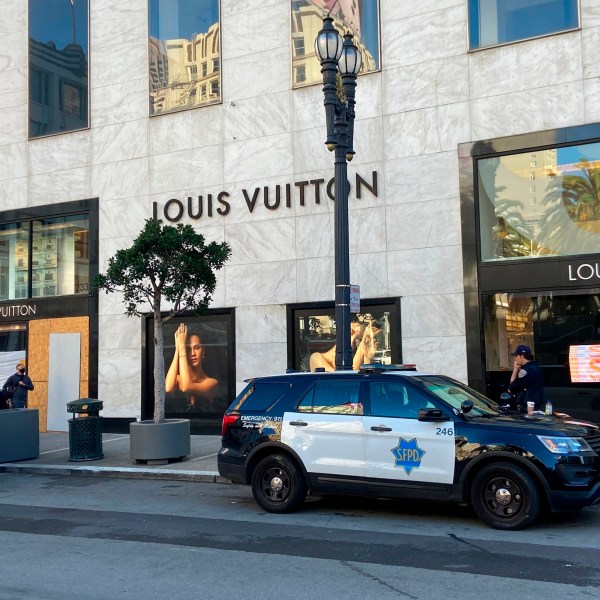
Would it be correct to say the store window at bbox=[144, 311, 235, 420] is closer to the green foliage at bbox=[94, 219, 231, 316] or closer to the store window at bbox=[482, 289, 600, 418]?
the green foliage at bbox=[94, 219, 231, 316]

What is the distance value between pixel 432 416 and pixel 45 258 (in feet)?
47.1

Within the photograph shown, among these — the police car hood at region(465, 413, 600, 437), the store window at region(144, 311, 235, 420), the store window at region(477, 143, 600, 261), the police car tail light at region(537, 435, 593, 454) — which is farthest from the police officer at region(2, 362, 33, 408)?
the police car tail light at region(537, 435, 593, 454)

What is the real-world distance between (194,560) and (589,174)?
10375 millimetres

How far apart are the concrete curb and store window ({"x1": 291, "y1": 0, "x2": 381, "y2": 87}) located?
344 inches

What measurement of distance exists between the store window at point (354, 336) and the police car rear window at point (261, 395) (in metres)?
5.30

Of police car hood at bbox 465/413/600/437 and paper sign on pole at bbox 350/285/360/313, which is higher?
paper sign on pole at bbox 350/285/360/313

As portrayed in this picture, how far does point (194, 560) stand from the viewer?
6887 mm

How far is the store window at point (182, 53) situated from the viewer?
17.6m

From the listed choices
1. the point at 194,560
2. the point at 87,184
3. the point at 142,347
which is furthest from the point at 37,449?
the point at 194,560

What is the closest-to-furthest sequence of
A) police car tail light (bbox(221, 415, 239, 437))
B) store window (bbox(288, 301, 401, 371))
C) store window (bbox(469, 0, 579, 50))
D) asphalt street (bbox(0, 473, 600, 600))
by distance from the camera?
asphalt street (bbox(0, 473, 600, 600)) → police car tail light (bbox(221, 415, 239, 437)) → store window (bbox(469, 0, 579, 50)) → store window (bbox(288, 301, 401, 371))

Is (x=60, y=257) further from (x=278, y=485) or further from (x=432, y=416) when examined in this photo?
(x=432, y=416)

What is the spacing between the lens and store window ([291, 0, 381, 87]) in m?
15.8

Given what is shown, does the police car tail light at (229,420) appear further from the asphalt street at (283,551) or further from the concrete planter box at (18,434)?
the concrete planter box at (18,434)

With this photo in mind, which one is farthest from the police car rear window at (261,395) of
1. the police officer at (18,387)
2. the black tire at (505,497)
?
the police officer at (18,387)
